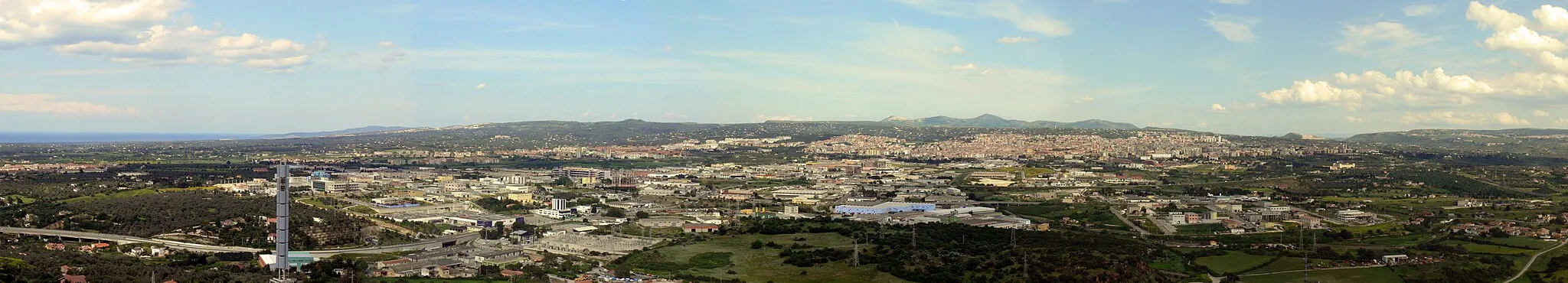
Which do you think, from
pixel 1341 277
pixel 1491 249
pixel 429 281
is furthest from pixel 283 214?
pixel 1491 249

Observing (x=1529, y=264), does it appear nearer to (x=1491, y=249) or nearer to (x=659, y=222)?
(x=1491, y=249)

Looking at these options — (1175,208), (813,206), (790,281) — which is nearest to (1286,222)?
(1175,208)

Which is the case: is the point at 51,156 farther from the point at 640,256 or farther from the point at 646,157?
the point at 640,256

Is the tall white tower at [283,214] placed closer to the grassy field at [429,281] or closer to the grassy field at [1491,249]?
the grassy field at [429,281]

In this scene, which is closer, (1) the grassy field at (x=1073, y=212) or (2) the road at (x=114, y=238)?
(2) the road at (x=114, y=238)

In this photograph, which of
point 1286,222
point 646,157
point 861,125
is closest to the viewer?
point 1286,222

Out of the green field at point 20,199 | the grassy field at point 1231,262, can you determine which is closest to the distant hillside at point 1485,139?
the grassy field at point 1231,262
